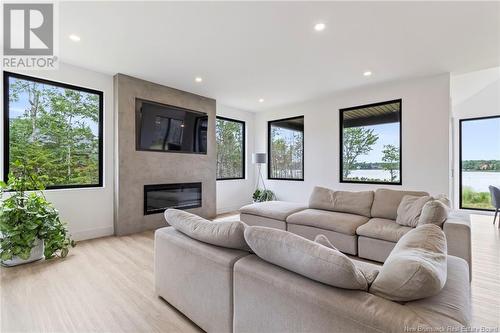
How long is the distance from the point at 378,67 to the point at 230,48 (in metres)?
2.37

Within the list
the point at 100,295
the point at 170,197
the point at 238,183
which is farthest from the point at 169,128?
the point at 100,295

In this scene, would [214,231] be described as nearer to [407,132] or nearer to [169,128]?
[169,128]

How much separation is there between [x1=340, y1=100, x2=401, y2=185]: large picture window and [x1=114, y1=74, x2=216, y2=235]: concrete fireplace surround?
334 centimetres

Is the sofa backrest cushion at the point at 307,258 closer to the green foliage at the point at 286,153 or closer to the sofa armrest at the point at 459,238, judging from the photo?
the sofa armrest at the point at 459,238

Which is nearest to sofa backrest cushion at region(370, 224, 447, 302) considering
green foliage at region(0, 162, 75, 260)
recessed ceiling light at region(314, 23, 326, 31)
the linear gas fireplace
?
recessed ceiling light at region(314, 23, 326, 31)

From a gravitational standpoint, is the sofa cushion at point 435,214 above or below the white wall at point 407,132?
below

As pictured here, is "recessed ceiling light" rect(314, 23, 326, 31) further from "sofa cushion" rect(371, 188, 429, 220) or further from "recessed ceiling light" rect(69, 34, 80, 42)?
"recessed ceiling light" rect(69, 34, 80, 42)

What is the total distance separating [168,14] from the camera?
2469 mm

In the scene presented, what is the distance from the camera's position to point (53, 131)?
3.71 metres

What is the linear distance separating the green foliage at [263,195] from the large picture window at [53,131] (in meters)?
3.70

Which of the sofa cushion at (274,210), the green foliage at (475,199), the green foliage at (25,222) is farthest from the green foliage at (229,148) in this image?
the green foliage at (475,199)

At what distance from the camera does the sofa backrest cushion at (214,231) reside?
159cm

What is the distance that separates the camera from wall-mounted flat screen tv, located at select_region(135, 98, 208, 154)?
4.41 metres

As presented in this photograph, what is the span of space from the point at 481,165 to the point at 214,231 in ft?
24.1
